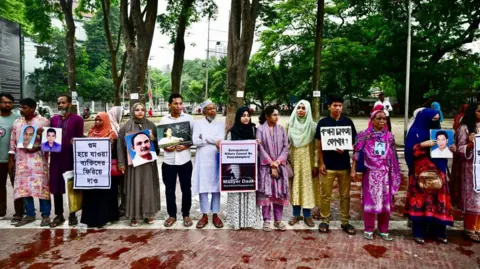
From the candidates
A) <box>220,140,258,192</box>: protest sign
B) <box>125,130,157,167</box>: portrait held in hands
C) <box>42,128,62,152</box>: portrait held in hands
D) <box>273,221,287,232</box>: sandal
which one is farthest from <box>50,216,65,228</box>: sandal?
<box>273,221,287,232</box>: sandal

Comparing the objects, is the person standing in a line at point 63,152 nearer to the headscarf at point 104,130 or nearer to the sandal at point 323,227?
the headscarf at point 104,130

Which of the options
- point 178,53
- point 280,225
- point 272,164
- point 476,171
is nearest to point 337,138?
point 272,164

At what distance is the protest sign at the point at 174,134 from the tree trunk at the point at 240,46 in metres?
6.09

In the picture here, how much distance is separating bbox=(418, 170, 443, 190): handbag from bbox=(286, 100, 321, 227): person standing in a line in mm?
1355

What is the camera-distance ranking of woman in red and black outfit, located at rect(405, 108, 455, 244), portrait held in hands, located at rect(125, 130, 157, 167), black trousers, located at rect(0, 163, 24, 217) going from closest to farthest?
woman in red and black outfit, located at rect(405, 108, 455, 244) < portrait held in hands, located at rect(125, 130, 157, 167) < black trousers, located at rect(0, 163, 24, 217)

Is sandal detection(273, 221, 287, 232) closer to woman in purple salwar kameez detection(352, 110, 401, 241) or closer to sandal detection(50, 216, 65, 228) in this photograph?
woman in purple salwar kameez detection(352, 110, 401, 241)

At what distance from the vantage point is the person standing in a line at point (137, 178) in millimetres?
5043

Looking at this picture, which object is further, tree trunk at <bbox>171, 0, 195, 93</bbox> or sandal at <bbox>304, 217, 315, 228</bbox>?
tree trunk at <bbox>171, 0, 195, 93</bbox>

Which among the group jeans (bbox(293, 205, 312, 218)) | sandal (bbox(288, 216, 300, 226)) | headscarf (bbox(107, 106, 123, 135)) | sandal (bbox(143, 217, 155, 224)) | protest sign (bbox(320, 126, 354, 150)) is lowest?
sandal (bbox(143, 217, 155, 224))

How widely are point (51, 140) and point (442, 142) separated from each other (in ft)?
17.2

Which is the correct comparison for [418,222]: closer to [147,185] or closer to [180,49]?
[147,185]

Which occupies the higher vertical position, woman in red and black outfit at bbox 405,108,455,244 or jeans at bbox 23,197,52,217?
woman in red and black outfit at bbox 405,108,455,244

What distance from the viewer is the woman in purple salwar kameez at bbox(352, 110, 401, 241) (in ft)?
14.9

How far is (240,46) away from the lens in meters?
10.9
